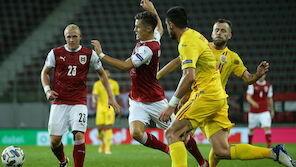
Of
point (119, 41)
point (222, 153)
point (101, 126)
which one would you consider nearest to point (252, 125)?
point (101, 126)

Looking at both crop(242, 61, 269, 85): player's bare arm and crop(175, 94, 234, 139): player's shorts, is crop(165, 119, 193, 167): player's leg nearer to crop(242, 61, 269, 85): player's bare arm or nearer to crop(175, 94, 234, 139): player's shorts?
crop(175, 94, 234, 139): player's shorts

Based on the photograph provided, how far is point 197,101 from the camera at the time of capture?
542cm

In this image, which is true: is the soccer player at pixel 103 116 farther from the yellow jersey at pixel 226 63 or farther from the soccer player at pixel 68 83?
the yellow jersey at pixel 226 63

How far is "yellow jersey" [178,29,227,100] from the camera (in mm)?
5164

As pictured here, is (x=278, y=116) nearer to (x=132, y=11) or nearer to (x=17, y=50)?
(x=132, y=11)

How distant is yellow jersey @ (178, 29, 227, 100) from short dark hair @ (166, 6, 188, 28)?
0.12 metres

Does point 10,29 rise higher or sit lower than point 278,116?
higher

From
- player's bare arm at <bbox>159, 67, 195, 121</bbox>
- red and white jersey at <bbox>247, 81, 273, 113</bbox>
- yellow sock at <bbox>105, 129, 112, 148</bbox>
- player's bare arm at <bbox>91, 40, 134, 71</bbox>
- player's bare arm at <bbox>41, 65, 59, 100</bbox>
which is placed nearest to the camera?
player's bare arm at <bbox>159, 67, 195, 121</bbox>

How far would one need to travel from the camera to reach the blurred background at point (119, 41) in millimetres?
→ 16344

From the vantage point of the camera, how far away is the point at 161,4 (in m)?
22.2

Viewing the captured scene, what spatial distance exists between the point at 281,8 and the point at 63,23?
10.4 m

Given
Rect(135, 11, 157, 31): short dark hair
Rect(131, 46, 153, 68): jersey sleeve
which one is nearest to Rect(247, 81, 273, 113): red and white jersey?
Rect(135, 11, 157, 31): short dark hair

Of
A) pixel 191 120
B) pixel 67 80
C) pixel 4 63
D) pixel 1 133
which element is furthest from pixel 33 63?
pixel 191 120

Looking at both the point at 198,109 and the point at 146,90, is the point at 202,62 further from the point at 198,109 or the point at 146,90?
the point at 146,90
